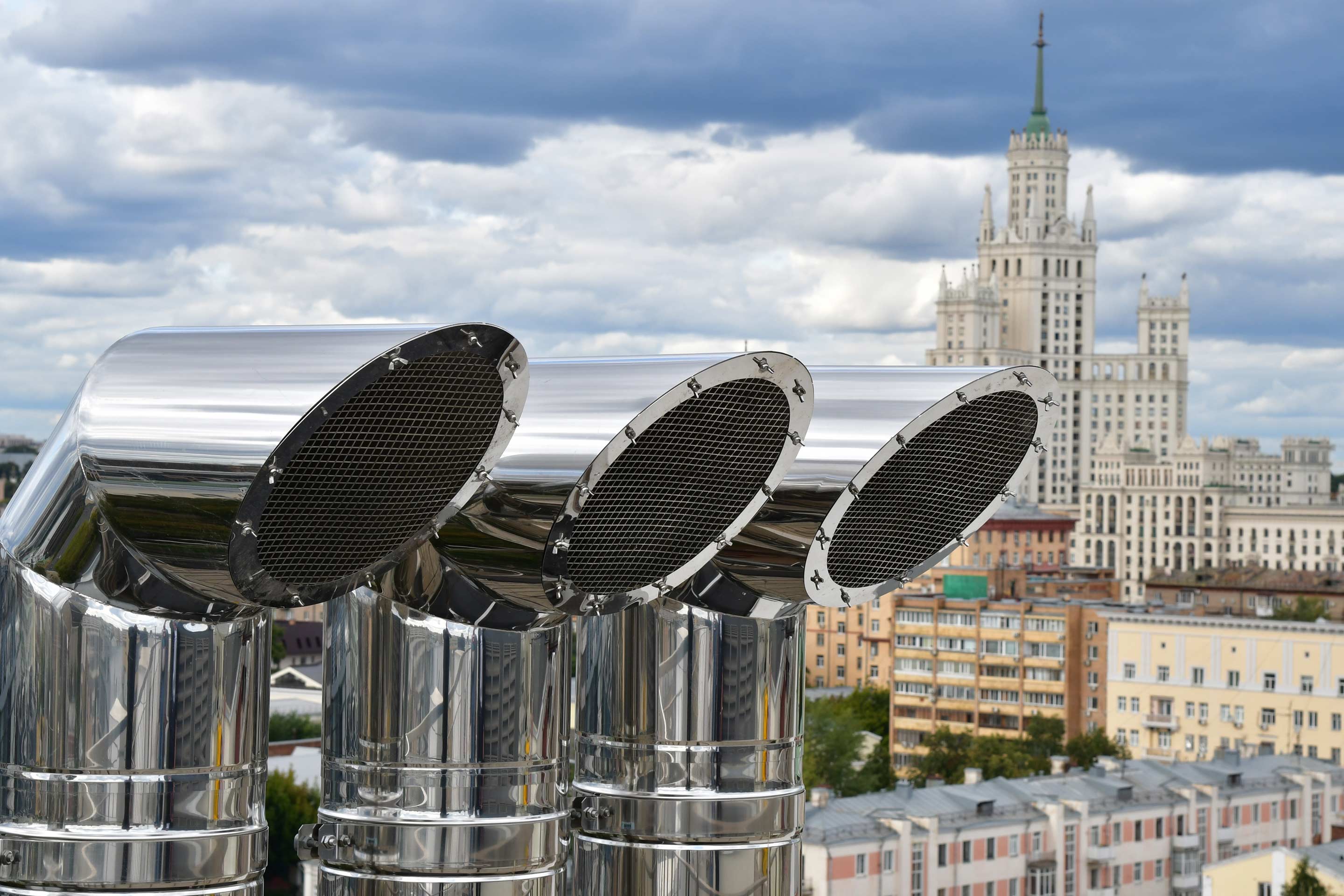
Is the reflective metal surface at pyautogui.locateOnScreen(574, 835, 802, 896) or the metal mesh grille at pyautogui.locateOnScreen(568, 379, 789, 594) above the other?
the metal mesh grille at pyautogui.locateOnScreen(568, 379, 789, 594)

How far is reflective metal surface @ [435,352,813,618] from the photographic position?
12.0 feet

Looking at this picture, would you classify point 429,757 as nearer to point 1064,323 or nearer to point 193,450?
point 193,450

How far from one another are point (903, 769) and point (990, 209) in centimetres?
8060

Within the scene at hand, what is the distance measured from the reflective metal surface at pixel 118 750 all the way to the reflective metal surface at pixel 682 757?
96 cm

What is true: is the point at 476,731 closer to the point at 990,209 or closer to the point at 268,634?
the point at 268,634

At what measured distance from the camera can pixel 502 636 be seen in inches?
151

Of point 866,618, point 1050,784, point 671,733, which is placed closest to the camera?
point 671,733

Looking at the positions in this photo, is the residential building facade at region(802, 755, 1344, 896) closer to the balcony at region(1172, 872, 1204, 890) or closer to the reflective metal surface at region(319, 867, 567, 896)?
the balcony at region(1172, 872, 1204, 890)

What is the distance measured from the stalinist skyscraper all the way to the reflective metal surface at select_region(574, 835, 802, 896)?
13032cm

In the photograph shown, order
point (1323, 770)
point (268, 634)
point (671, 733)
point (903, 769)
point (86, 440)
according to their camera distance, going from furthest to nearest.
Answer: point (903, 769) → point (1323, 770) → point (671, 733) → point (268, 634) → point (86, 440)

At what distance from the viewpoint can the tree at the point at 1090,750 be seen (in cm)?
6012

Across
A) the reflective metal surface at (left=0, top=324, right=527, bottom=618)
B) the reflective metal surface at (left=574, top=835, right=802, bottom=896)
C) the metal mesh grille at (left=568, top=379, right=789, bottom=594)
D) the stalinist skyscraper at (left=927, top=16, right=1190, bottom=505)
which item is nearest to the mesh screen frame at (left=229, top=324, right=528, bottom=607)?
the reflective metal surface at (left=0, top=324, right=527, bottom=618)

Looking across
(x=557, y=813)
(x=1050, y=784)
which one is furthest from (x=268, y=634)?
(x=1050, y=784)

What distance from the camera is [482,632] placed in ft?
12.5
